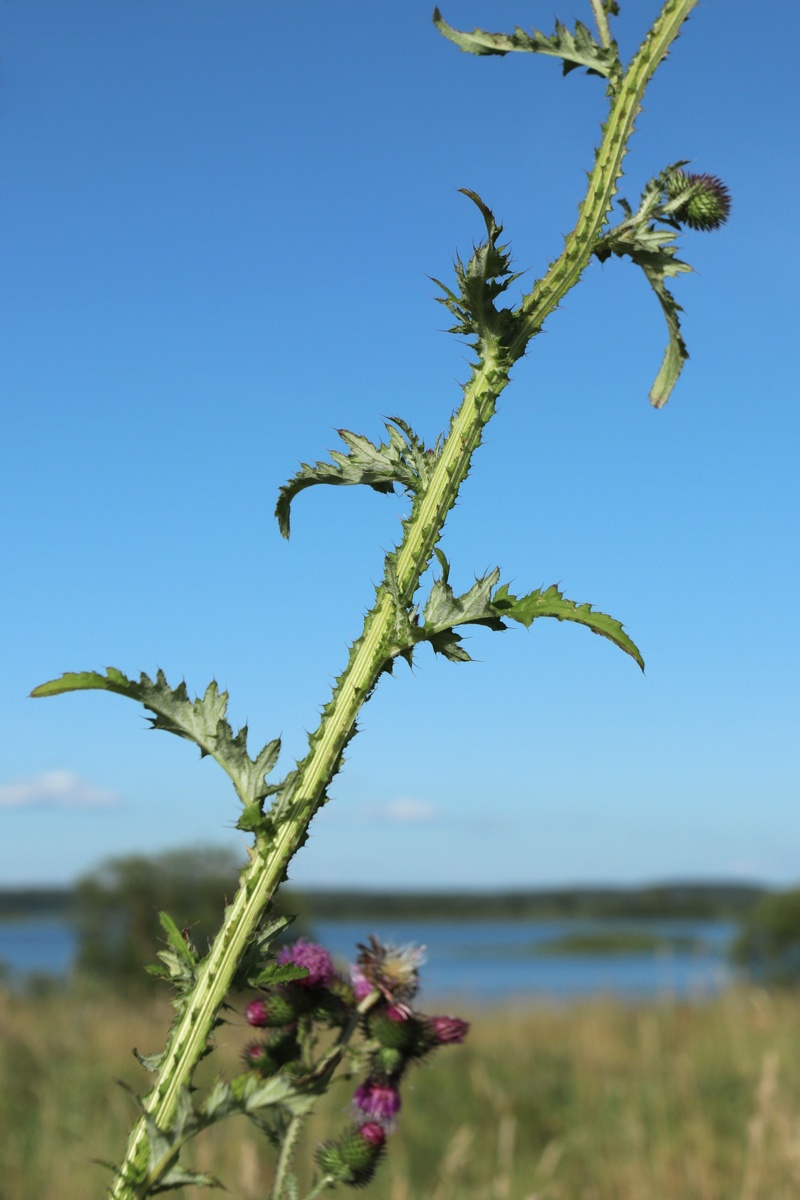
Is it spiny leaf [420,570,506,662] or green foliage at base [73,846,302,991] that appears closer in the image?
spiny leaf [420,570,506,662]

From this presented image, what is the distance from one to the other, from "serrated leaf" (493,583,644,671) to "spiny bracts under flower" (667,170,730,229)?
0.52 meters

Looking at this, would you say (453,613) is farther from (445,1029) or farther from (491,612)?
(445,1029)

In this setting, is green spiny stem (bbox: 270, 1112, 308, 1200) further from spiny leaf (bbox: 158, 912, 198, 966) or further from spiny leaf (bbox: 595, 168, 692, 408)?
spiny leaf (bbox: 595, 168, 692, 408)

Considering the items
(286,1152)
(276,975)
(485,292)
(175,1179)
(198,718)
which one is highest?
(485,292)

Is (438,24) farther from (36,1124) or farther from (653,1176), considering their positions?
(36,1124)

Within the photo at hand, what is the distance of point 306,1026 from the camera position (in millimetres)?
1755

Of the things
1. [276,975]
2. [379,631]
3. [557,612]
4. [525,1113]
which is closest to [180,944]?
[276,975]

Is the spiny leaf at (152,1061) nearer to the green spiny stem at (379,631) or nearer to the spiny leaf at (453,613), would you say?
the green spiny stem at (379,631)

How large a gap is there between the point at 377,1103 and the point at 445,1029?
169 mm

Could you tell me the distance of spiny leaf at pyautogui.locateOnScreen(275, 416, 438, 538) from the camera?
123 cm

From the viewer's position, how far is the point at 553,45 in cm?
132

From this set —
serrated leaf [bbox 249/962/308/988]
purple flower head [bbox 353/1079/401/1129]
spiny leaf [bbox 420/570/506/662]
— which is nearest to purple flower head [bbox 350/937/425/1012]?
purple flower head [bbox 353/1079/401/1129]

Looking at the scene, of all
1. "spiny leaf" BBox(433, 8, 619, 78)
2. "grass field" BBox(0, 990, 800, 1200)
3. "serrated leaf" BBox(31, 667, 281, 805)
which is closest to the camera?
"serrated leaf" BBox(31, 667, 281, 805)

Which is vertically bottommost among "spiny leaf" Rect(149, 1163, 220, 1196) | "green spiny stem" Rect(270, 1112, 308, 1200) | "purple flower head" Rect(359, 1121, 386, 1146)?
"purple flower head" Rect(359, 1121, 386, 1146)
